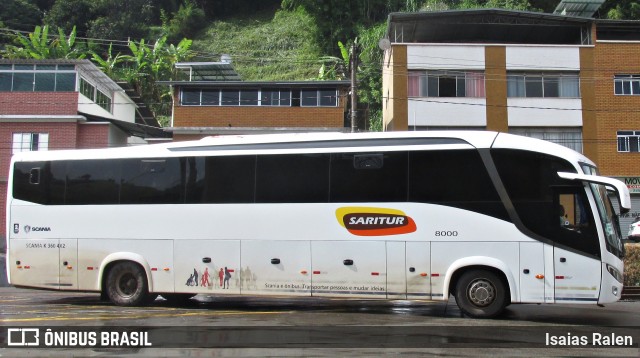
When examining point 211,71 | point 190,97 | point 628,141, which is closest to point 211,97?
point 190,97

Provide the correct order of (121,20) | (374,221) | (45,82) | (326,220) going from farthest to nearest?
(121,20) < (45,82) < (326,220) < (374,221)

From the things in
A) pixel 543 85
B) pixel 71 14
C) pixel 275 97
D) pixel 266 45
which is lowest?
pixel 275 97

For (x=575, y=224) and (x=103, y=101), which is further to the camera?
(x=103, y=101)

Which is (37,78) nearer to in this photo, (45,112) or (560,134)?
(45,112)

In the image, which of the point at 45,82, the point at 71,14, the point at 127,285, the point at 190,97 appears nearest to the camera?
the point at 127,285

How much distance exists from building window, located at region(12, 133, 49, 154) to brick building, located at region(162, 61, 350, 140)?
665 cm

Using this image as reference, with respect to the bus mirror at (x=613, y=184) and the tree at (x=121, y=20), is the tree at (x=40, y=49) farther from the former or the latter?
the bus mirror at (x=613, y=184)

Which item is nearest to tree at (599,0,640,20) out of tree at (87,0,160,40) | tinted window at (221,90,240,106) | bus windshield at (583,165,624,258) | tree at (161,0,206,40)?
tinted window at (221,90,240,106)

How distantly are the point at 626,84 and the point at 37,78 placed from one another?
3246 centimetres

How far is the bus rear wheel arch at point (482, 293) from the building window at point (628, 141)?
26.0 metres

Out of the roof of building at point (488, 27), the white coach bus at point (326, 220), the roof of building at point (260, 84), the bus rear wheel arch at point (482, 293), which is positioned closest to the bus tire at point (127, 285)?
the white coach bus at point (326, 220)

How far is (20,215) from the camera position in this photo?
1362 cm

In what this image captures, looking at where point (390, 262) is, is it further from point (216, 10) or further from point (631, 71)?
point (216, 10)

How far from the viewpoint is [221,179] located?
12570 mm
